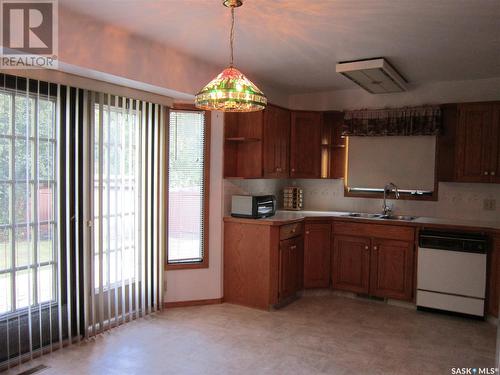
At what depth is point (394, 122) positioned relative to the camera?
15.7 feet

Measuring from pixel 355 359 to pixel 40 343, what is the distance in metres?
2.38

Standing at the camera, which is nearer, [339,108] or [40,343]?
[40,343]

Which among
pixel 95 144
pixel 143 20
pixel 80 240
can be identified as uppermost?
pixel 143 20

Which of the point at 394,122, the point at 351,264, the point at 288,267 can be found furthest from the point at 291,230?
the point at 394,122

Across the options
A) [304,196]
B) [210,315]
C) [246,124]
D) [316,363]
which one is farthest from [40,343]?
[304,196]

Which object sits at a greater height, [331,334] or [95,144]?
[95,144]

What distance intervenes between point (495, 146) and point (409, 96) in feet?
3.66

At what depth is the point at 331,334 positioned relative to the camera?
3578 millimetres

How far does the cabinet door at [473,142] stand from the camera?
421cm

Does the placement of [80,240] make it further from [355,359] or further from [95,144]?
[355,359]

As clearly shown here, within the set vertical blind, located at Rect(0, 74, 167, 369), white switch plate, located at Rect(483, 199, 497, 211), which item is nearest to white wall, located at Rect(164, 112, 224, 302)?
vertical blind, located at Rect(0, 74, 167, 369)

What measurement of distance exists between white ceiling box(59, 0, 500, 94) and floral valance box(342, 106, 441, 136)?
1.74 feet

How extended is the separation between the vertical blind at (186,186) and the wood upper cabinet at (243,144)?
33 centimetres

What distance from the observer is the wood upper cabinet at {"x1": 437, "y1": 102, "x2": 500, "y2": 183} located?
4172 mm
